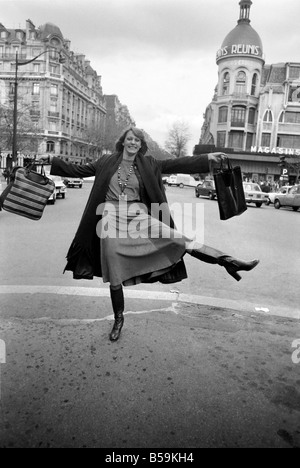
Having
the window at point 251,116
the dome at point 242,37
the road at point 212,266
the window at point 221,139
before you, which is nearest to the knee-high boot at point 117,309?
the road at point 212,266

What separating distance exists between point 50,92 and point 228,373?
257 feet

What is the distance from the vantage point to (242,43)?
59781 millimetres

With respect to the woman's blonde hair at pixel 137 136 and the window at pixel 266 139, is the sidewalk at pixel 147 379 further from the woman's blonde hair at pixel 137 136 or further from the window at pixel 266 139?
the window at pixel 266 139

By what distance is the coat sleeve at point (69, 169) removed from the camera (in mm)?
3533

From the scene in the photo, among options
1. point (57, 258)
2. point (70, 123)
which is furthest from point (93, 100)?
point (57, 258)

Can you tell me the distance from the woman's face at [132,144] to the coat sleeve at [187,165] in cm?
25

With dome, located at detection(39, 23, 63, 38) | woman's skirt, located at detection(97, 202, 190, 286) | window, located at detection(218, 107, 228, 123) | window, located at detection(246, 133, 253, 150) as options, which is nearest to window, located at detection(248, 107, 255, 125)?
window, located at detection(246, 133, 253, 150)

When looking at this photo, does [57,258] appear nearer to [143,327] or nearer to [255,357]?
[143,327]

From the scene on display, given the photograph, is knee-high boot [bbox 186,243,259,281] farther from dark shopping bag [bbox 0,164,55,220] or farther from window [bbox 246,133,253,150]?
window [bbox 246,133,253,150]

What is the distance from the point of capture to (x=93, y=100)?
328 feet

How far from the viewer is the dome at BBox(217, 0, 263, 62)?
59062mm

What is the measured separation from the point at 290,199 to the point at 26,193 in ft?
73.8

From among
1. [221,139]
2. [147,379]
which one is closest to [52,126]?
[221,139]

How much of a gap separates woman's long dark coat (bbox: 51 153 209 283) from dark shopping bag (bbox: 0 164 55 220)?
20 cm
